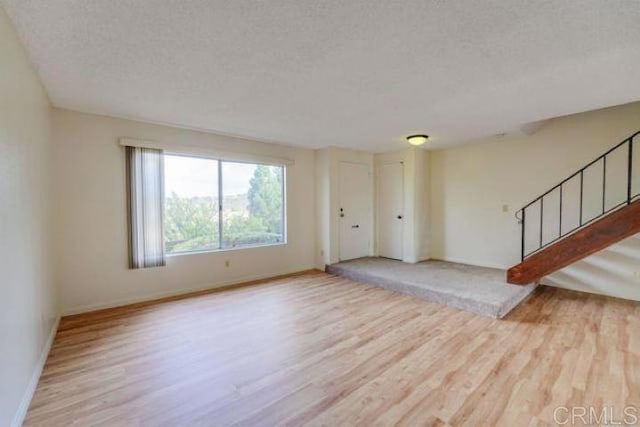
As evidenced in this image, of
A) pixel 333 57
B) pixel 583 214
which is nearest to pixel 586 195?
pixel 583 214

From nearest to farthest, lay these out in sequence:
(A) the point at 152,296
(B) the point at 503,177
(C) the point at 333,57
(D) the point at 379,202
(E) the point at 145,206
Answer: (C) the point at 333,57, (E) the point at 145,206, (A) the point at 152,296, (B) the point at 503,177, (D) the point at 379,202

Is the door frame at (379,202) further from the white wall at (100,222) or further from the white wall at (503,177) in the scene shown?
the white wall at (100,222)

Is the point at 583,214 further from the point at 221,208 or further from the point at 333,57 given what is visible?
the point at 221,208

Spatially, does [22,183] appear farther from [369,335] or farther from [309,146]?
[309,146]

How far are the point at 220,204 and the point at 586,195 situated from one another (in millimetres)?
5497

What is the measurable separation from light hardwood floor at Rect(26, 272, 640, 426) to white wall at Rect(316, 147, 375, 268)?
1.91 m

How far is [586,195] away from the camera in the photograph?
166 inches

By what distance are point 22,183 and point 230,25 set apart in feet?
5.95


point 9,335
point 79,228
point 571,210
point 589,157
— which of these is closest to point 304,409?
point 9,335

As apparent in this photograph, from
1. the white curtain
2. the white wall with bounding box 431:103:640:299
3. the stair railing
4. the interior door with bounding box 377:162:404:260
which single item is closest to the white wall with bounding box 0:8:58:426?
the white curtain

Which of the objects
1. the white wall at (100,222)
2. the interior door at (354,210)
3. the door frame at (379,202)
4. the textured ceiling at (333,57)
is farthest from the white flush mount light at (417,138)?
the white wall at (100,222)

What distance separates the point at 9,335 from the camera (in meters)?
1.67

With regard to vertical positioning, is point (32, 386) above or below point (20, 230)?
below

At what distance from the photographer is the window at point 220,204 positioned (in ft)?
13.7
